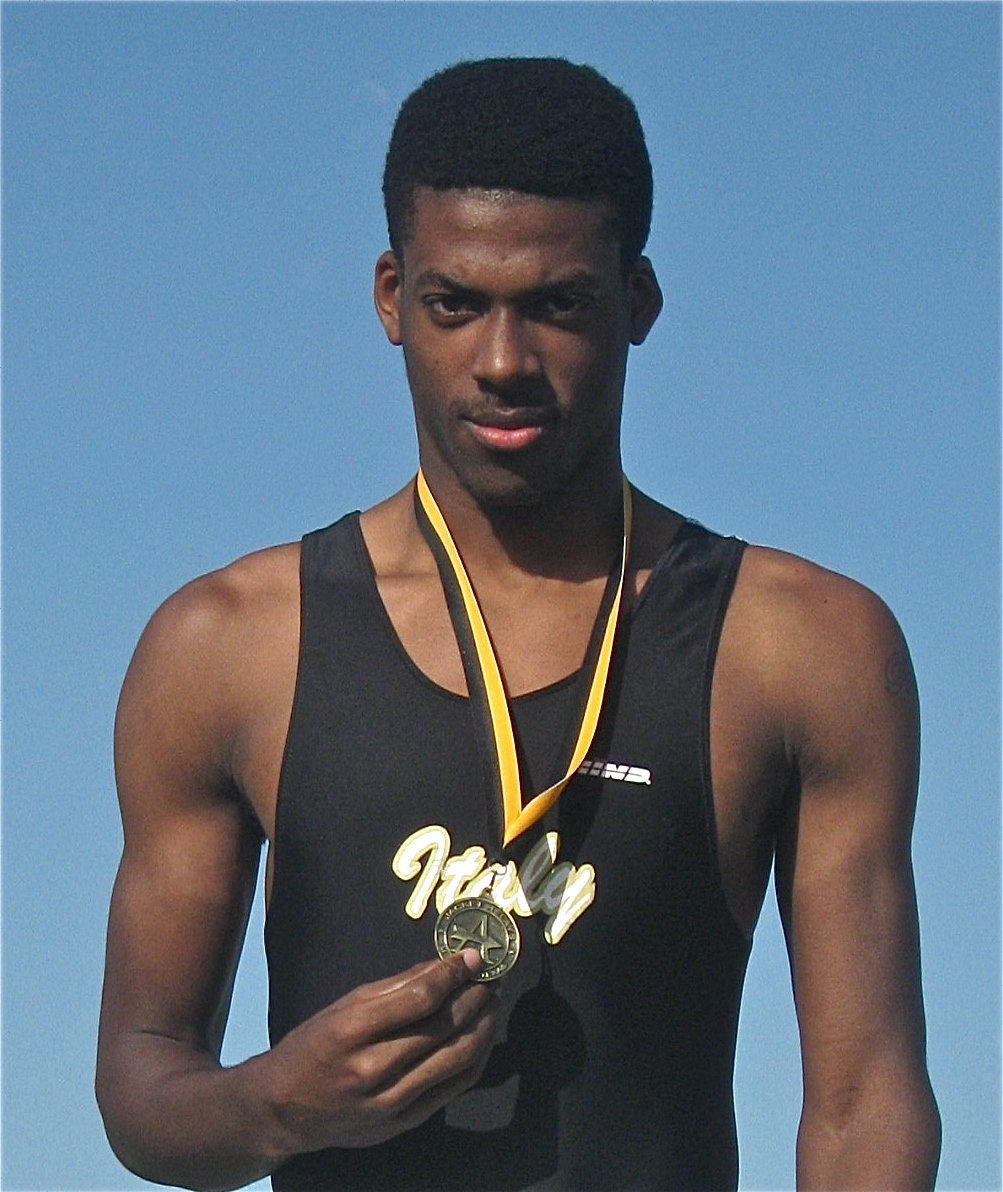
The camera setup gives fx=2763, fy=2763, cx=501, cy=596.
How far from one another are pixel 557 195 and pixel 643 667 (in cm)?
122

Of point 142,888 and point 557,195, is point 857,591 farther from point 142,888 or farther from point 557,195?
point 142,888

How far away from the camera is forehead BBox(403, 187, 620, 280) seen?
22.7 ft

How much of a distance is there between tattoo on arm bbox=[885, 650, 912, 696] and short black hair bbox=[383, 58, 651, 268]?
4.07ft

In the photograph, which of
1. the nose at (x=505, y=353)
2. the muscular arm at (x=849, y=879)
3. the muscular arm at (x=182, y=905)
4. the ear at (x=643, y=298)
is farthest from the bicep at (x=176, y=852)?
the muscular arm at (x=849, y=879)

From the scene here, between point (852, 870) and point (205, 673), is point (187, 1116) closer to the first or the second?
point (205, 673)

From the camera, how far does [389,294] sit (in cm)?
734

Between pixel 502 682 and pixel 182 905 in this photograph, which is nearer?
pixel 502 682

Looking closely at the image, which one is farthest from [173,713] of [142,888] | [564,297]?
[564,297]

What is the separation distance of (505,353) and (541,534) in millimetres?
682

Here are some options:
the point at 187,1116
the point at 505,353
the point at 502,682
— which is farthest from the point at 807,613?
the point at 187,1116

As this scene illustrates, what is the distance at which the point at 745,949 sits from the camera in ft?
23.3

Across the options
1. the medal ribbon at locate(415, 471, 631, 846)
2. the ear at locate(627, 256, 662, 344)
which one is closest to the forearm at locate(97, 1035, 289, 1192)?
the medal ribbon at locate(415, 471, 631, 846)

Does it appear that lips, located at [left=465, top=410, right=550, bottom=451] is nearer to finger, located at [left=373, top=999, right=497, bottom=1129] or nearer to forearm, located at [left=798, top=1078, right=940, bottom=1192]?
finger, located at [left=373, top=999, right=497, bottom=1129]

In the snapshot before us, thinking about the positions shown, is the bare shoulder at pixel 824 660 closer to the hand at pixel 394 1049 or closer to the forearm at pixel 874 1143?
the forearm at pixel 874 1143
